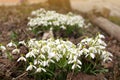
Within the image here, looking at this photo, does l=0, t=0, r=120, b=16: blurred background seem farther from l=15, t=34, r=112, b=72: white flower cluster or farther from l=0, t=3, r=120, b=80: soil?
l=15, t=34, r=112, b=72: white flower cluster

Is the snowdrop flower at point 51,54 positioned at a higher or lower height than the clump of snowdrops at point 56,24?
higher

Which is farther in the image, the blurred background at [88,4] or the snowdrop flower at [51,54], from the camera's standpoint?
the blurred background at [88,4]

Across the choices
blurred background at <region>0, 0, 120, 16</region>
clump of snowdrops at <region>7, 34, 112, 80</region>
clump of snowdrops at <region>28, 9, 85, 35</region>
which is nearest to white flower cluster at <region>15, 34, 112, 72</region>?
clump of snowdrops at <region>7, 34, 112, 80</region>

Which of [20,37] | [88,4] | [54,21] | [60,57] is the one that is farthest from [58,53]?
[88,4]

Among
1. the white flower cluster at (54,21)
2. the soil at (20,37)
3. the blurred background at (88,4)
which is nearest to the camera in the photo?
the soil at (20,37)

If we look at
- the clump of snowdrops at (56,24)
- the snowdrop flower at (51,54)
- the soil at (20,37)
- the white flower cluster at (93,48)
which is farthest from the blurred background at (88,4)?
the snowdrop flower at (51,54)

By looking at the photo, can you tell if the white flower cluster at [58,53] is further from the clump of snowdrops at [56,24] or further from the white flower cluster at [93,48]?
the clump of snowdrops at [56,24]

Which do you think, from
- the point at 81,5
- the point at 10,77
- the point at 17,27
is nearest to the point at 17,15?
the point at 17,27

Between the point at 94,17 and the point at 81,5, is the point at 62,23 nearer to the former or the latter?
the point at 94,17
